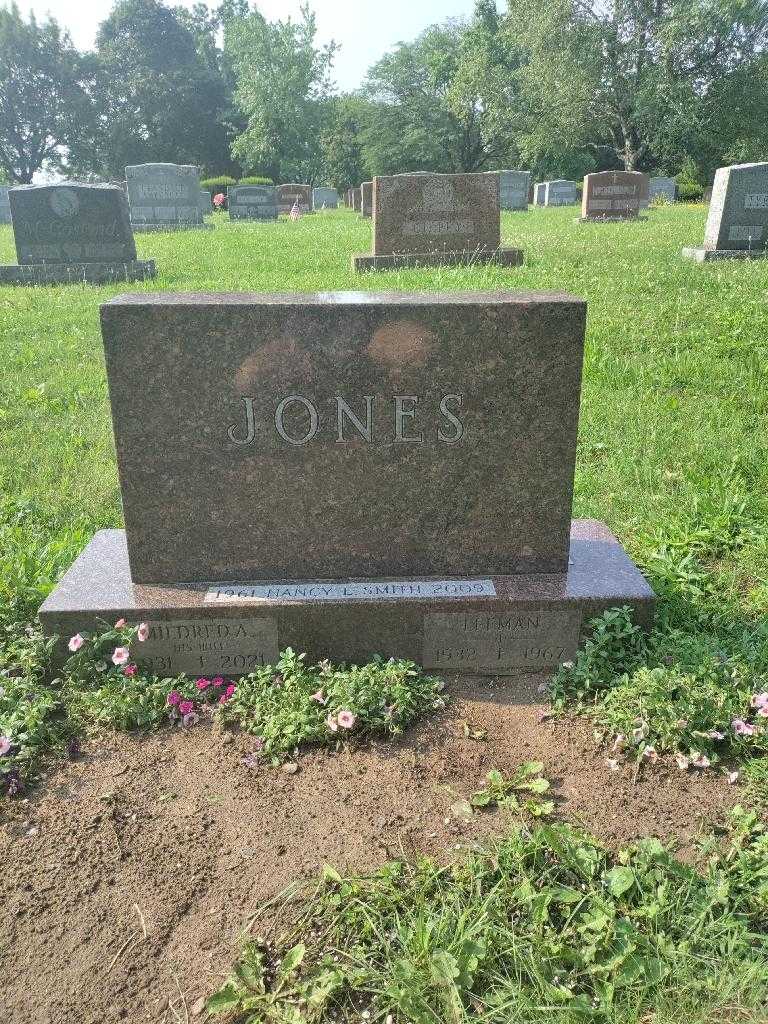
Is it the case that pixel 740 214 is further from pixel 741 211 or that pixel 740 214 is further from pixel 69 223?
pixel 69 223

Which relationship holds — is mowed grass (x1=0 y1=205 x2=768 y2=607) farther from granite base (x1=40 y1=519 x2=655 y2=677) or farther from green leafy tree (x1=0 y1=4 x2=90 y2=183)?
green leafy tree (x1=0 y1=4 x2=90 y2=183)

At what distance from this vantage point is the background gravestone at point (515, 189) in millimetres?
30203

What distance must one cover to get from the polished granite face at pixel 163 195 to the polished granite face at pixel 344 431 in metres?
22.3

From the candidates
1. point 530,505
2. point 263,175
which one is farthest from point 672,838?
point 263,175

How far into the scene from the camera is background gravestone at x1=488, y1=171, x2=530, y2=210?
99.1 ft

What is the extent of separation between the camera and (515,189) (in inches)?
1203

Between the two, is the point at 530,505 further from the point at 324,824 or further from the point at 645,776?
the point at 324,824

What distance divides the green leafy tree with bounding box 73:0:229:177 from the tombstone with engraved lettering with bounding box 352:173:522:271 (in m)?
45.9

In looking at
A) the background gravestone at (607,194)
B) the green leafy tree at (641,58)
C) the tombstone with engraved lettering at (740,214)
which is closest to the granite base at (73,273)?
the tombstone with engraved lettering at (740,214)

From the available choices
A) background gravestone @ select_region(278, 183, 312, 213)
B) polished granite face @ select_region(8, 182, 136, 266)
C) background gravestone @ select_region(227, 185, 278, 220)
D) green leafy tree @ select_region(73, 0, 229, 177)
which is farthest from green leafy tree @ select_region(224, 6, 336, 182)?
polished granite face @ select_region(8, 182, 136, 266)

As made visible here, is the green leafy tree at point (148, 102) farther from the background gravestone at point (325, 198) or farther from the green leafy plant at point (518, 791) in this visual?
the green leafy plant at point (518, 791)

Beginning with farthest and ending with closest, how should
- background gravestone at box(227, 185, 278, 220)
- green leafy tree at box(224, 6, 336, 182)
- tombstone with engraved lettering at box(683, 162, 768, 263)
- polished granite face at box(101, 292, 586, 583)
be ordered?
1. green leafy tree at box(224, 6, 336, 182)
2. background gravestone at box(227, 185, 278, 220)
3. tombstone with engraved lettering at box(683, 162, 768, 263)
4. polished granite face at box(101, 292, 586, 583)

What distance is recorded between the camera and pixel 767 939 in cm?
192

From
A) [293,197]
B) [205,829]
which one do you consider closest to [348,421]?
[205,829]
